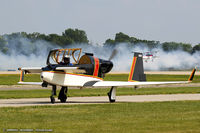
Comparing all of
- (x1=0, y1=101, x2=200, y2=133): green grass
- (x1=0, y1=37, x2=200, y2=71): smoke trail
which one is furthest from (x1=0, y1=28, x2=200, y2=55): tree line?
(x1=0, y1=101, x2=200, y2=133): green grass

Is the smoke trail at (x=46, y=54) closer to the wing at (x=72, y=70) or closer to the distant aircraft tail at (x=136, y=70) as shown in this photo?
the distant aircraft tail at (x=136, y=70)

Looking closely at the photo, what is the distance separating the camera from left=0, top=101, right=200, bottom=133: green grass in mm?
15367

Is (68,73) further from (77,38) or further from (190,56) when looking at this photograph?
(77,38)

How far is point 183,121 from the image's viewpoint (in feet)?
56.6

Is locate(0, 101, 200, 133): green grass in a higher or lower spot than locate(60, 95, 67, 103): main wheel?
higher

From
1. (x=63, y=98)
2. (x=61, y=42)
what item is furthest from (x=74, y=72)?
(x=61, y=42)

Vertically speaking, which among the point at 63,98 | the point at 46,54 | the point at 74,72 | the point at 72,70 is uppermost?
the point at 72,70

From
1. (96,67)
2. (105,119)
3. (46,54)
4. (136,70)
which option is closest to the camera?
(105,119)

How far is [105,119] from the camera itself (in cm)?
1786

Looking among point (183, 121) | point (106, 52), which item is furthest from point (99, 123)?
point (106, 52)

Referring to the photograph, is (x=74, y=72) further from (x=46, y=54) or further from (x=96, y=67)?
(x=46, y=54)

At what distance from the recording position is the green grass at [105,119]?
15367 mm

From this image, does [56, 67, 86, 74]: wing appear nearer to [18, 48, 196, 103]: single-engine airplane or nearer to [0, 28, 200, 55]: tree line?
[18, 48, 196, 103]: single-engine airplane

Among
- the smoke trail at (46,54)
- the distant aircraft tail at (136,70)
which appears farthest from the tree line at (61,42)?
the distant aircraft tail at (136,70)
